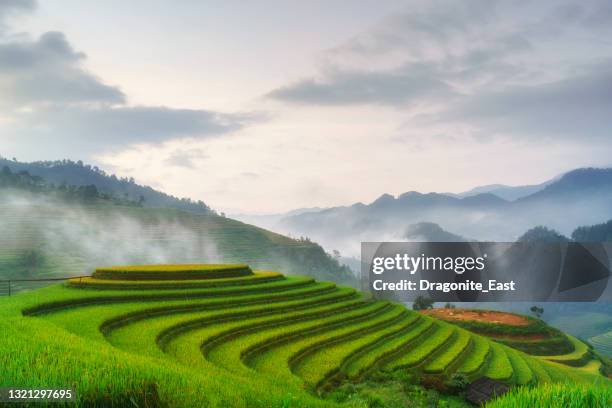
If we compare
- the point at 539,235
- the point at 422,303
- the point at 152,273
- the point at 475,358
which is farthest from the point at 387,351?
the point at 539,235

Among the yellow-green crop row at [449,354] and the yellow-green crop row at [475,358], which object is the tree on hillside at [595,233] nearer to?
the yellow-green crop row at [475,358]

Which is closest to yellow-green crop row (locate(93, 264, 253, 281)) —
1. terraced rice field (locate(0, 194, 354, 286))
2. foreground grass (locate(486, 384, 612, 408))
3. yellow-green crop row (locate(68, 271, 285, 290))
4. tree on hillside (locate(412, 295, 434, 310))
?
yellow-green crop row (locate(68, 271, 285, 290))

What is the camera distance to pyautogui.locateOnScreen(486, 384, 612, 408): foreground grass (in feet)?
20.6

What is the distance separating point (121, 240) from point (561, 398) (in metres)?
116

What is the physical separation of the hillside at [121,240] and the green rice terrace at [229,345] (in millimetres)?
70490

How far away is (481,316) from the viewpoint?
5362cm

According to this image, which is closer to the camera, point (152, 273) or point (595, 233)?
point (152, 273)

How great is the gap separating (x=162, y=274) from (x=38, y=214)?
3980 inches

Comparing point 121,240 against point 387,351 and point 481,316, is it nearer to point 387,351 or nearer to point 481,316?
point 481,316

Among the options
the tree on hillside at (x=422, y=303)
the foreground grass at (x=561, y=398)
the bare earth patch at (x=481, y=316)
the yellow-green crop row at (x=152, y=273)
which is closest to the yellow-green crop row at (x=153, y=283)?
the yellow-green crop row at (x=152, y=273)

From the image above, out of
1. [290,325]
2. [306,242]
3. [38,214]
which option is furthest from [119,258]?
[290,325]

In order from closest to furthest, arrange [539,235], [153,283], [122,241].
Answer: [153,283] < [122,241] < [539,235]

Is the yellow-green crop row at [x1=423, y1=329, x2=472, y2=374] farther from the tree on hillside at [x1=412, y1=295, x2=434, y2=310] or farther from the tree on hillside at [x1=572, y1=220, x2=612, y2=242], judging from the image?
the tree on hillside at [x1=572, y1=220, x2=612, y2=242]

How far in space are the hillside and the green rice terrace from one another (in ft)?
231
